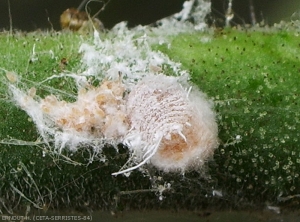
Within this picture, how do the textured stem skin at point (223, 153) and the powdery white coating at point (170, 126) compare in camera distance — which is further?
the textured stem skin at point (223, 153)

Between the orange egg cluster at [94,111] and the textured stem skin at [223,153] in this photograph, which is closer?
the orange egg cluster at [94,111]

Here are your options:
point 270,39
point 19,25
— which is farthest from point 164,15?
point 270,39

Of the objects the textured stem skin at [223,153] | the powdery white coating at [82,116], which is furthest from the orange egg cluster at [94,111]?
the textured stem skin at [223,153]

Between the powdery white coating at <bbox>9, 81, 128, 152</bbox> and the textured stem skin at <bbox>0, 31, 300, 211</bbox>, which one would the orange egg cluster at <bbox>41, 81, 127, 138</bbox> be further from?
the textured stem skin at <bbox>0, 31, 300, 211</bbox>

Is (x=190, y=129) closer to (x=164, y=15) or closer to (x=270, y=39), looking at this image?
(x=270, y=39)

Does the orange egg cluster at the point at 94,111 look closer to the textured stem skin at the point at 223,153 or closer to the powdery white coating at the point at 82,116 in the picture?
the powdery white coating at the point at 82,116

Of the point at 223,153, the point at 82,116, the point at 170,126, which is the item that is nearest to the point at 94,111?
the point at 82,116

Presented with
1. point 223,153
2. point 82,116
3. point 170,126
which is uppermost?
point 82,116

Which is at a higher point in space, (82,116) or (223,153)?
(82,116)

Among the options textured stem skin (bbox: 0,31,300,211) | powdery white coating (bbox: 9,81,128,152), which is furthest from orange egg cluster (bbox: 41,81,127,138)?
textured stem skin (bbox: 0,31,300,211)

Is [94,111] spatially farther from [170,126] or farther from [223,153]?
[223,153]
